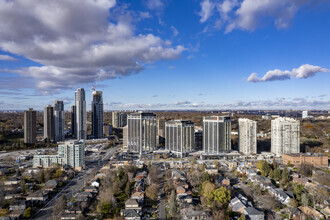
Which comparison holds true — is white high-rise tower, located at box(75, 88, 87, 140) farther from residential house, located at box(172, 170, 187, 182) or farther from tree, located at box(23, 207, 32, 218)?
tree, located at box(23, 207, 32, 218)

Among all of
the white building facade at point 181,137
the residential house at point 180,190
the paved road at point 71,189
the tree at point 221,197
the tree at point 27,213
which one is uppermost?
the white building facade at point 181,137

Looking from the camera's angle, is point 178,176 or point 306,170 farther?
point 306,170

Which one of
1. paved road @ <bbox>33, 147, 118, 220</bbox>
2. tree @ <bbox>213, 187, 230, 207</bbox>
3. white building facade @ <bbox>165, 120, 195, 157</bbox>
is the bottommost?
paved road @ <bbox>33, 147, 118, 220</bbox>

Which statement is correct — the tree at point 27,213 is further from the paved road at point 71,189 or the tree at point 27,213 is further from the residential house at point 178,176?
the residential house at point 178,176

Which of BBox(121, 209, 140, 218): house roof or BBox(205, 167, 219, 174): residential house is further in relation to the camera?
BBox(205, 167, 219, 174): residential house

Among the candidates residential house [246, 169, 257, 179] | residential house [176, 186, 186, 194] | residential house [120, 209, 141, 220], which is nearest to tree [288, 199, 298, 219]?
residential house [246, 169, 257, 179]

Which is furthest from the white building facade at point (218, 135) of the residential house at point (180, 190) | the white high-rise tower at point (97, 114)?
the white high-rise tower at point (97, 114)

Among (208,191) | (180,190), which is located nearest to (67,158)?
(180,190)

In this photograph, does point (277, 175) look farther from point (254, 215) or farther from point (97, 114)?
point (97, 114)

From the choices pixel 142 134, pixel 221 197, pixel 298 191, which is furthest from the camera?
pixel 142 134

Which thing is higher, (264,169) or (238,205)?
(264,169)

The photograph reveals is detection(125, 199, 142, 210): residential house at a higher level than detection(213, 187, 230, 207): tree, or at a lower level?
lower

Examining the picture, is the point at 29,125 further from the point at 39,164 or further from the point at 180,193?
the point at 180,193
